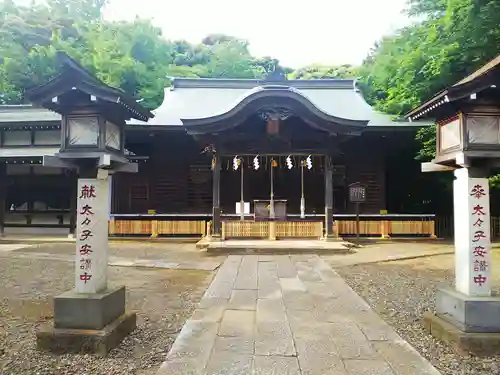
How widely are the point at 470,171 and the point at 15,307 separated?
6.92 m

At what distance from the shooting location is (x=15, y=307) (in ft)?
19.4

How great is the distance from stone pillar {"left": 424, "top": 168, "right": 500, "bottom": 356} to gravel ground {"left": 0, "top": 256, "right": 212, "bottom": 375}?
331 cm

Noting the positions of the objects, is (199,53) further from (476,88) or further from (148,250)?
(476,88)

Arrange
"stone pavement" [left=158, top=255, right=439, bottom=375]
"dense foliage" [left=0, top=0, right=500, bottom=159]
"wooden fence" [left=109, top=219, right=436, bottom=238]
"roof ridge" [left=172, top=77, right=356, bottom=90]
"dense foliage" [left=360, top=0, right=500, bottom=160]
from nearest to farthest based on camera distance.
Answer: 1. "stone pavement" [left=158, top=255, right=439, bottom=375]
2. "dense foliage" [left=360, top=0, right=500, bottom=160]
3. "dense foliage" [left=0, top=0, right=500, bottom=159]
4. "wooden fence" [left=109, top=219, right=436, bottom=238]
5. "roof ridge" [left=172, top=77, right=356, bottom=90]

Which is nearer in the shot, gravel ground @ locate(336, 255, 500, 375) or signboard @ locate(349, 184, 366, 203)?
gravel ground @ locate(336, 255, 500, 375)

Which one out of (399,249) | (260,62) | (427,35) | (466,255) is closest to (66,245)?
(399,249)

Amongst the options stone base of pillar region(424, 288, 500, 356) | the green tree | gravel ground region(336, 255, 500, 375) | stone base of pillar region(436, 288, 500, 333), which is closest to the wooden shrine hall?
gravel ground region(336, 255, 500, 375)

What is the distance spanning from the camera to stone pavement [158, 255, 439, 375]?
3652 mm

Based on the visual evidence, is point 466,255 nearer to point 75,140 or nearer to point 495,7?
point 75,140

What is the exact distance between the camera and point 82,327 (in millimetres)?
4062

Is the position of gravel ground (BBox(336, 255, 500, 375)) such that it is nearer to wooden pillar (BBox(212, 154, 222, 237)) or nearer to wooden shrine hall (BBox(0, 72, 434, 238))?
wooden shrine hall (BBox(0, 72, 434, 238))

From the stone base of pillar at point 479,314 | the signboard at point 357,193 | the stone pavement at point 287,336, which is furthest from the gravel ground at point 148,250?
the stone base of pillar at point 479,314

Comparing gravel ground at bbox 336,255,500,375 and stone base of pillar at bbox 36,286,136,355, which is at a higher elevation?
stone base of pillar at bbox 36,286,136,355

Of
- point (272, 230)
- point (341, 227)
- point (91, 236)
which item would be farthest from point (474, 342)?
point (341, 227)
